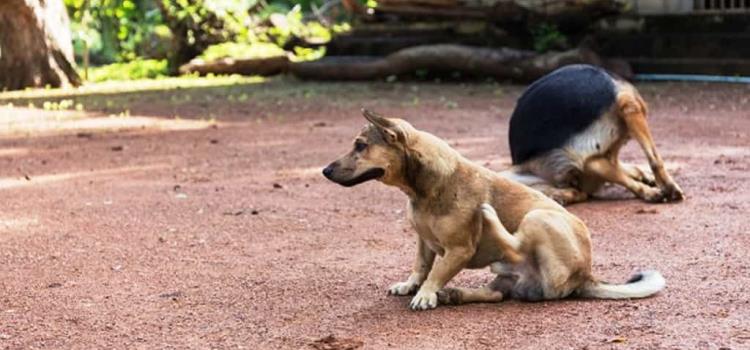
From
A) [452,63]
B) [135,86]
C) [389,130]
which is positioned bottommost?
[135,86]

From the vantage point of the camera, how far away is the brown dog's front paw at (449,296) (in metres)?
5.79

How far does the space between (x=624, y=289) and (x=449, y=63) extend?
1398 cm

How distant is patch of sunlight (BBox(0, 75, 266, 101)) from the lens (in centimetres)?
1914

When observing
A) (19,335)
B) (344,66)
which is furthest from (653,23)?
(19,335)

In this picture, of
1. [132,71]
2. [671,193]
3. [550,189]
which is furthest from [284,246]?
[132,71]

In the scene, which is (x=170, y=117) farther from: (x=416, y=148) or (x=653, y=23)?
(x=416, y=148)

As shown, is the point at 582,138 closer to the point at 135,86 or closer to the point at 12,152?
the point at 12,152

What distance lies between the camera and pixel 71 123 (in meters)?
15.1

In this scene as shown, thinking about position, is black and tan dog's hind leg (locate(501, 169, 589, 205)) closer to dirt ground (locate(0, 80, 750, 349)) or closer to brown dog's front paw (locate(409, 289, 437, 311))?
dirt ground (locate(0, 80, 750, 349))

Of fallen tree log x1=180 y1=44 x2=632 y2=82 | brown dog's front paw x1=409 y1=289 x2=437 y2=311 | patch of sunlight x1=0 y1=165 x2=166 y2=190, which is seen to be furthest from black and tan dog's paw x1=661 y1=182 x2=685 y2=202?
fallen tree log x1=180 y1=44 x2=632 y2=82

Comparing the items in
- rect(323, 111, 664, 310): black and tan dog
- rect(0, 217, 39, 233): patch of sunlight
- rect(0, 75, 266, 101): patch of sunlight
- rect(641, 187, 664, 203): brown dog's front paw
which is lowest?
rect(0, 75, 266, 101): patch of sunlight

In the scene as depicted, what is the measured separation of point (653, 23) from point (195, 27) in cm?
916

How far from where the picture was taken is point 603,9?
19.2 metres

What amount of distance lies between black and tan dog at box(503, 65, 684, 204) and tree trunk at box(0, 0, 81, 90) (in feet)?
41.9
